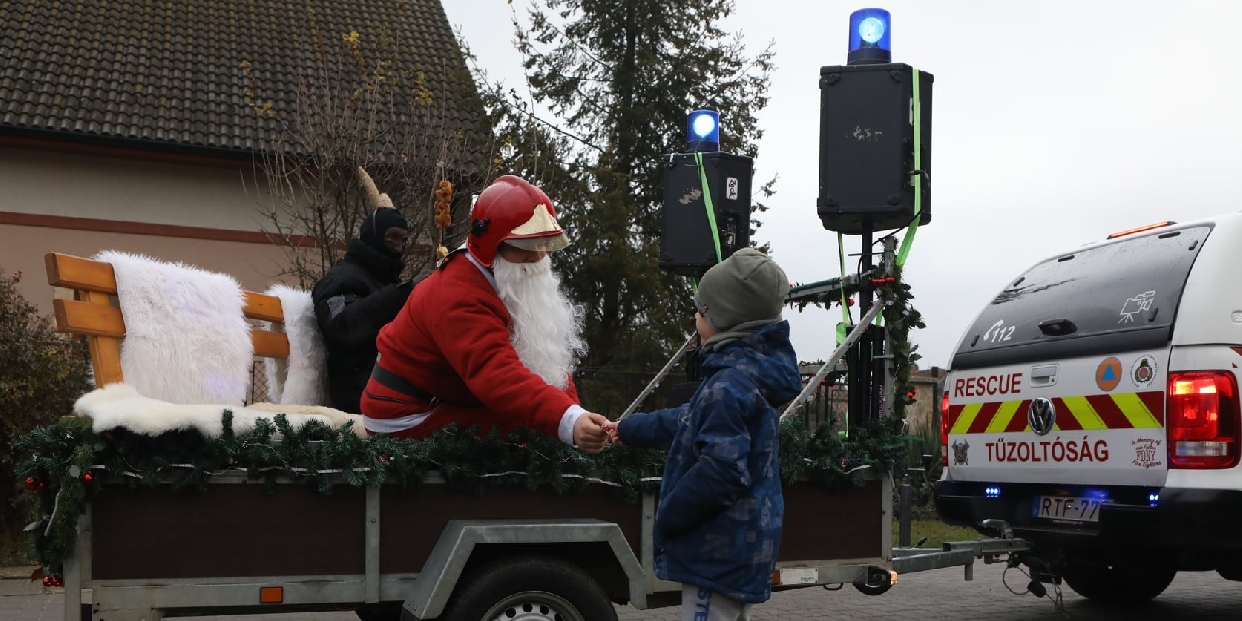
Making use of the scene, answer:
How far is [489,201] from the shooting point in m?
4.16

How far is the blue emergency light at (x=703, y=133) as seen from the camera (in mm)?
8516

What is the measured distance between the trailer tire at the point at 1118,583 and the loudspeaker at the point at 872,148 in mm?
2871

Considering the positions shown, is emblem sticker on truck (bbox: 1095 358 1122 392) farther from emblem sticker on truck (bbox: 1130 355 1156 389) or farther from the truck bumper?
the truck bumper

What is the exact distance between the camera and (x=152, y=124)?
16922mm

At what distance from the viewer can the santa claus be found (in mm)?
3934

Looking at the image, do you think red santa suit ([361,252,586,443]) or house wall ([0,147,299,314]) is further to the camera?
house wall ([0,147,299,314])

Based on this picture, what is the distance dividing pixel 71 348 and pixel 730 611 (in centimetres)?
837

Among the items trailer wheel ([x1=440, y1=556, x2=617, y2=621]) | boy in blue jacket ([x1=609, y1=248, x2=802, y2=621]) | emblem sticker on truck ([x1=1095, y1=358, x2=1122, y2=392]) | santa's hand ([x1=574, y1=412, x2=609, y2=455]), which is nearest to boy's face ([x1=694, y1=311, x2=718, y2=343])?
boy in blue jacket ([x1=609, y1=248, x2=802, y2=621])

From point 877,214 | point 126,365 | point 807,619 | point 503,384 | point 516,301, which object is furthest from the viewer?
point 807,619

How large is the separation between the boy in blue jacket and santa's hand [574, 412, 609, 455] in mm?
345

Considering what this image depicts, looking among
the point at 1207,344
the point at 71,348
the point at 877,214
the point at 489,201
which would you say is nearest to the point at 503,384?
the point at 489,201

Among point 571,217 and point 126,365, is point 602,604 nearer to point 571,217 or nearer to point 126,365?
point 126,365

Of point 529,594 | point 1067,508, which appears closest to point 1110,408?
point 1067,508

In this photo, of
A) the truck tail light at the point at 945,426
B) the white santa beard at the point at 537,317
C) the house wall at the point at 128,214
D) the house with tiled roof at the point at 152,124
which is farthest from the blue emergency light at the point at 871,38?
the house wall at the point at 128,214
